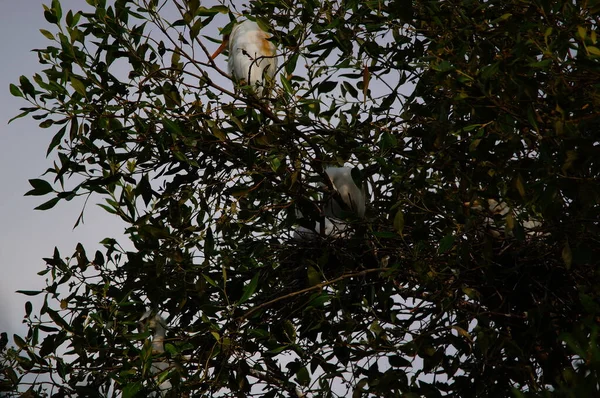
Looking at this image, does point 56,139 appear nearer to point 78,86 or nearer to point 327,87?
point 78,86

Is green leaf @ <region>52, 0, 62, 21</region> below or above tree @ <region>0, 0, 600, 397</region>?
above

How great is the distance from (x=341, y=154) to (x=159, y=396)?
692mm

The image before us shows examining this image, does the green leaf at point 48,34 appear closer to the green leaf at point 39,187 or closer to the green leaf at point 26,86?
the green leaf at point 26,86

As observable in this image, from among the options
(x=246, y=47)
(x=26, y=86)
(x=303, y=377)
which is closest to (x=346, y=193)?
(x=246, y=47)

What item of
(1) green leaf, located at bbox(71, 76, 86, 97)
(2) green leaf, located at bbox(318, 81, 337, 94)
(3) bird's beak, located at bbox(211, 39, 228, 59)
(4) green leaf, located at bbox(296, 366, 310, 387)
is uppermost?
(3) bird's beak, located at bbox(211, 39, 228, 59)

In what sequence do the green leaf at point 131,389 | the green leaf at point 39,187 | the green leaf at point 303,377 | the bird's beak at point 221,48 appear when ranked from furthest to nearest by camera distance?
1. the bird's beak at point 221,48
2. the green leaf at point 39,187
3. the green leaf at point 303,377
4. the green leaf at point 131,389

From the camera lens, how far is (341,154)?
176cm

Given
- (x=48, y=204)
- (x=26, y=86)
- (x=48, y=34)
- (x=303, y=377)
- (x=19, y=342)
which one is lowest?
(x=303, y=377)

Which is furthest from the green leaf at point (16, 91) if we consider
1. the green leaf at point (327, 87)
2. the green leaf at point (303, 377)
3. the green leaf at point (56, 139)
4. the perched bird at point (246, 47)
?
the green leaf at point (303, 377)

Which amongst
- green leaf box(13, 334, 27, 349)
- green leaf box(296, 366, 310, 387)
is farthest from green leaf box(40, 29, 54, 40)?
green leaf box(296, 366, 310, 387)

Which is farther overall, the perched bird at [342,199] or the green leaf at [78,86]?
the perched bird at [342,199]

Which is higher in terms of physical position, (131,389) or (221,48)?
(221,48)

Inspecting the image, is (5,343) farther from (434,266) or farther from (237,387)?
(434,266)

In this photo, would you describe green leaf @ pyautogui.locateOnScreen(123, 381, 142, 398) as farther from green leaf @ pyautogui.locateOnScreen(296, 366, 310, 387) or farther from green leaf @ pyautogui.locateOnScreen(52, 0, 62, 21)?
green leaf @ pyautogui.locateOnScreen(52, 0, 62, 21)
